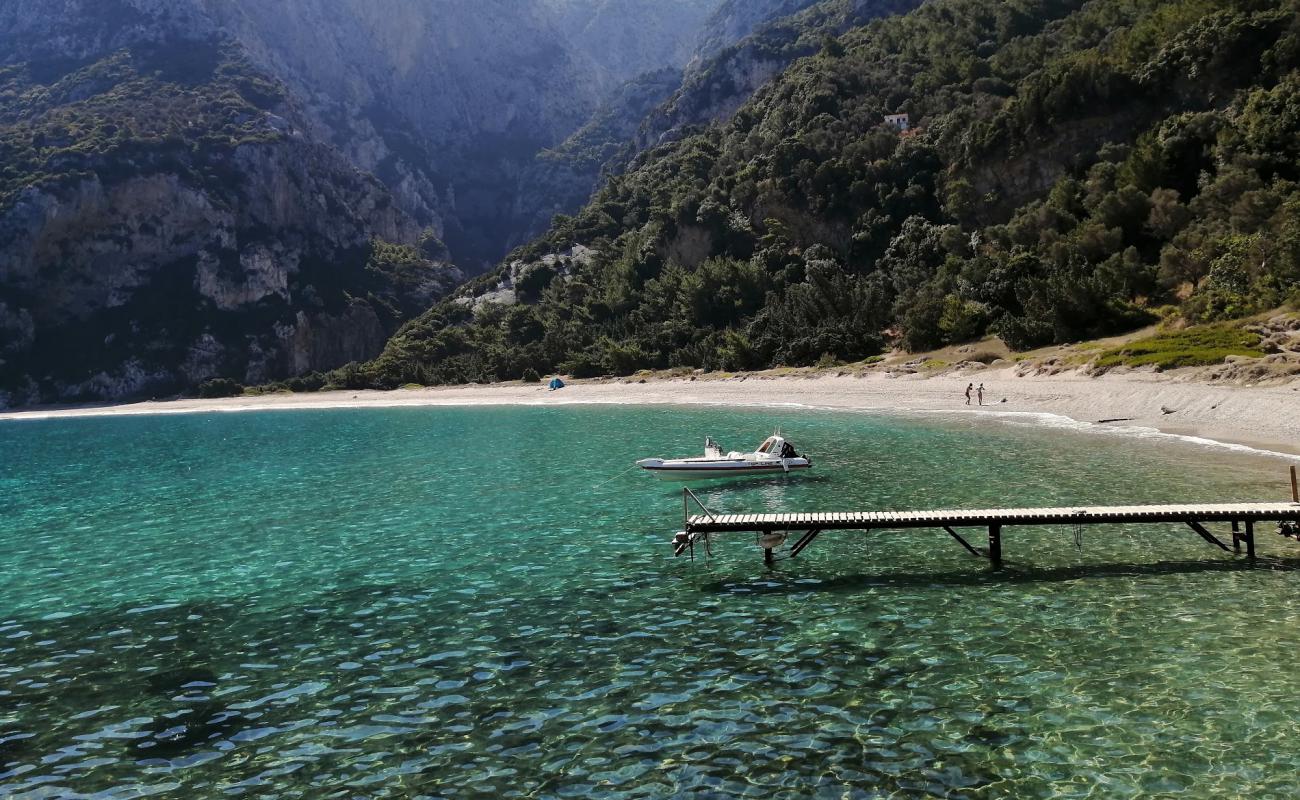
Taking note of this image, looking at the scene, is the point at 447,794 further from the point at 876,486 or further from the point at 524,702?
the point at 876,486

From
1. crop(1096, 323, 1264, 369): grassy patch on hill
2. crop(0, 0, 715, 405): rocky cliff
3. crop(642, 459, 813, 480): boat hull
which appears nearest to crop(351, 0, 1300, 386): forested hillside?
crop(1096, 323, 1264, 369): grassy patch on hill

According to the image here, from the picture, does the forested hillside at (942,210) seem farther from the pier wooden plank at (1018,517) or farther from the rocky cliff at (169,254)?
the pier wooden plank at (1018,517)

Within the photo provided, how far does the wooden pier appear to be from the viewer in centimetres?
1997

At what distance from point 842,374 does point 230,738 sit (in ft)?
236

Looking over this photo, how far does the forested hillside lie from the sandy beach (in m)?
9.80

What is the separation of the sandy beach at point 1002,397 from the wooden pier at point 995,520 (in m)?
13.9

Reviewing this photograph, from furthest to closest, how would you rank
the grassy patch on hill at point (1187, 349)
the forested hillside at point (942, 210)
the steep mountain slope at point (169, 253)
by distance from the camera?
the steep mountain slope at point (169, 253)
the forested hillside at point (942, 210)
the grassy patch on hill at point (1187, 349)

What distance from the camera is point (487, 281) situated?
569 feet

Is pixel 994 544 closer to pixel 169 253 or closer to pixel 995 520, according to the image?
pixel 995 520

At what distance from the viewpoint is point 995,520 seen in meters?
20.1

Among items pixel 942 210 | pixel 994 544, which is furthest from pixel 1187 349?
pixel 942 210

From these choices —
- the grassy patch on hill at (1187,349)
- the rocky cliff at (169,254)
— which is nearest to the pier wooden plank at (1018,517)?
the grassy patch on hill at (1187,349)

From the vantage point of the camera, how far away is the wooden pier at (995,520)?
786 inches

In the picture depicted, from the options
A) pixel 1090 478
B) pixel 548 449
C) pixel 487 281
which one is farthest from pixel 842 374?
pixel 487 281
